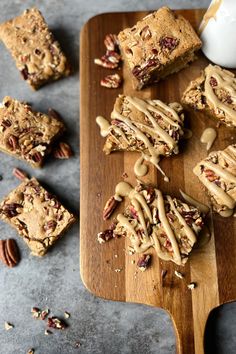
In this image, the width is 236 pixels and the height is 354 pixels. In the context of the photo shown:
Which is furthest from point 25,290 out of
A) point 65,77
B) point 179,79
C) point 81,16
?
point 81,16

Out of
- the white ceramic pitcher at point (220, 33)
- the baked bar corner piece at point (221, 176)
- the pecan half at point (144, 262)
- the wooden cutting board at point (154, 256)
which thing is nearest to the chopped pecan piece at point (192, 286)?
the wooden cutting board at point (154, 256)

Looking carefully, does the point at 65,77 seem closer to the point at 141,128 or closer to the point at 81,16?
the point at 81,16

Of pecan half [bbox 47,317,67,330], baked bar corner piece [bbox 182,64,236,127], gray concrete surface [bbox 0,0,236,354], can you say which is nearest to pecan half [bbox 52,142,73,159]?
gray concrete surface [bbox 0,0,236,354]

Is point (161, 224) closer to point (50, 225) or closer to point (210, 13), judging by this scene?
point (50, 225)

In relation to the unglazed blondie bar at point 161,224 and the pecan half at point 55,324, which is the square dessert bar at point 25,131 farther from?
the pecan half at point 55,324

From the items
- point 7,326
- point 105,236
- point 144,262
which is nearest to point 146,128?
point 105,236

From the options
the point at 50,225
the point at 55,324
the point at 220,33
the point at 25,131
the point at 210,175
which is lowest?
the point at 55,324

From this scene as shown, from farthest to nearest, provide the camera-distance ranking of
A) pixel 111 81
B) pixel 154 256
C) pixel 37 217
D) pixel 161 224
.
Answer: pixel 111 81
pixel 37 217
pixel 154 256
pixel 161 224
